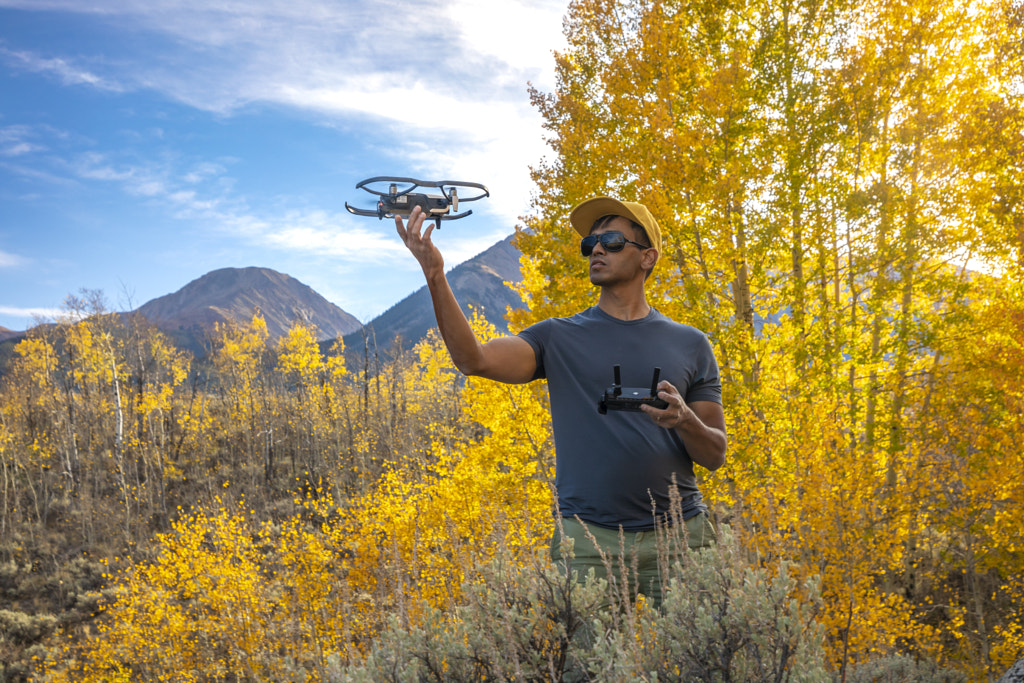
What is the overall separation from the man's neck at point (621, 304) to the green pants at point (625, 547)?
706mm

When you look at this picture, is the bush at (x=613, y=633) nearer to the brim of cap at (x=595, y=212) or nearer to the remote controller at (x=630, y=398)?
the remote controller at (x=630, y=398)

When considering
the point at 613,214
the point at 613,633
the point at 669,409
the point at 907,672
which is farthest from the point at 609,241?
the point at 907,672

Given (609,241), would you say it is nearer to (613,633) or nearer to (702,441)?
(702,441)

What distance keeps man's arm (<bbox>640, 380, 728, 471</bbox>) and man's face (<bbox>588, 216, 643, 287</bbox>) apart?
49cm

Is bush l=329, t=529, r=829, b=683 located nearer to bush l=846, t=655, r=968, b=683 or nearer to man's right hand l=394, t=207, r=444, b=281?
man's right hand l=394, t=207, r=444, b=281

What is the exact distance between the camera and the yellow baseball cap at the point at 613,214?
207cm

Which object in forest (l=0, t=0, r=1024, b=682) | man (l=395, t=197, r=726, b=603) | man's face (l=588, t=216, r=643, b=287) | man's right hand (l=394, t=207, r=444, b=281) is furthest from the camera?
forest (l=0, t=0, r=1024, b=682)

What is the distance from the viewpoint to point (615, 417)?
1852 mm

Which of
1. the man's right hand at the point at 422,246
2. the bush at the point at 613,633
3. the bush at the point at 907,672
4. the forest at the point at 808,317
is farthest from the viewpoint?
the forest at the point at 808,317

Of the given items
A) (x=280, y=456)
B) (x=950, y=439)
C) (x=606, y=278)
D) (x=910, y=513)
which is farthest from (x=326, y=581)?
(x=280, y=456)

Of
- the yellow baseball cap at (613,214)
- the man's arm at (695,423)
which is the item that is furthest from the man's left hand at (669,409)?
the yellow baseball cap at (613,214)

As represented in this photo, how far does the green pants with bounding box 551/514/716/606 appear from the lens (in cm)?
184

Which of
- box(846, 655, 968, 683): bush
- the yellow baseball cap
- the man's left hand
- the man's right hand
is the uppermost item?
the yellow baseball cap

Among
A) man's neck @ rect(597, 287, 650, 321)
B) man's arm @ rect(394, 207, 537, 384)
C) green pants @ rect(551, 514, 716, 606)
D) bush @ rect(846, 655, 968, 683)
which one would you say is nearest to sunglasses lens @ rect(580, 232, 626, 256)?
man's neck @ rect(597, 287, 650, 321)
